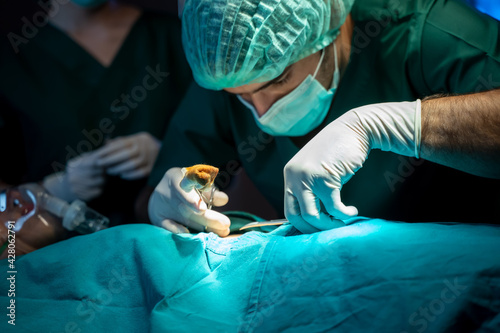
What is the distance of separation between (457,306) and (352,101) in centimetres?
83

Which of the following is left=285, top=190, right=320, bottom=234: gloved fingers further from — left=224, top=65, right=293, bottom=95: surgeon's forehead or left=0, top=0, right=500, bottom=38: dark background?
left=0, top=0, right=500, bottom=38: dark background

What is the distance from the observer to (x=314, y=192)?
1314 mm

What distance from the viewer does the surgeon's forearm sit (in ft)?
3.99

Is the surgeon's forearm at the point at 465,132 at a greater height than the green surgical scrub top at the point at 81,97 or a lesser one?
greater

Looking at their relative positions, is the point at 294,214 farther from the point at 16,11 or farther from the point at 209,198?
the point at 16,11

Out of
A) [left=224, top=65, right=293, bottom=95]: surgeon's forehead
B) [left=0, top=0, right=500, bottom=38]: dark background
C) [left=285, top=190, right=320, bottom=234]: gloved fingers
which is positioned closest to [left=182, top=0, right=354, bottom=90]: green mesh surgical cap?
[left=224, top=65, right=293, bottom=95]: surgeon's forehead

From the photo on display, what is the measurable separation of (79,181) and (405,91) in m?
1.51

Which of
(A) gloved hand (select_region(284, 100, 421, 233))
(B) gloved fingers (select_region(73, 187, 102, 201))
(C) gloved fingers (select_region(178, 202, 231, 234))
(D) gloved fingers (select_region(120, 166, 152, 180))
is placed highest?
(A) gloved hand (select_region(284, 100, 421, 233))

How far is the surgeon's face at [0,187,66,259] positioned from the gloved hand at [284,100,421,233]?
3.25 ft

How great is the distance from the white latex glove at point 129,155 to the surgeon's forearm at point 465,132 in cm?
138

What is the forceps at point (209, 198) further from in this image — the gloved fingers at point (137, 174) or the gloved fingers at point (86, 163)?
the gloved fingers at point (86, 163)

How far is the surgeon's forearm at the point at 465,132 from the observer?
1215 mm

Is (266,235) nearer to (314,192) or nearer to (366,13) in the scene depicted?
(314,192)

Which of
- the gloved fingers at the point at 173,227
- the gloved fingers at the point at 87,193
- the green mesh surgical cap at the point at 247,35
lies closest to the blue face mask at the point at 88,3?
the gloved fingers at the point at 87,193
